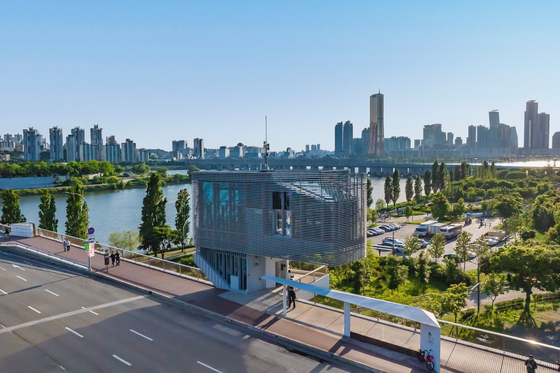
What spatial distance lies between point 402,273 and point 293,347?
53.6ft

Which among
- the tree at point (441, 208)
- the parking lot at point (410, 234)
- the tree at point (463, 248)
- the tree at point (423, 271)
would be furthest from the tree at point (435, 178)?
the tree at point (423, 271)

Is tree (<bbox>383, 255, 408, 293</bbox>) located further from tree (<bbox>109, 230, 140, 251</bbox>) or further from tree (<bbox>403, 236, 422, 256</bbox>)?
tree (<bbox>109, 230, 140, 251</bbox>)

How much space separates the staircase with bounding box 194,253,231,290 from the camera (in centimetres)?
1878

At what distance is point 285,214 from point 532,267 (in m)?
14.3

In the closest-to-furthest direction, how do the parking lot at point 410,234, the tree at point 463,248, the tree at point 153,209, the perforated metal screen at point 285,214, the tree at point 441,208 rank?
the perforated metal screen at point 285,214 < the tree at point 463,248 < the tree at point 153,209 < the parking lot at point 410,234 < the tree at point 441,208

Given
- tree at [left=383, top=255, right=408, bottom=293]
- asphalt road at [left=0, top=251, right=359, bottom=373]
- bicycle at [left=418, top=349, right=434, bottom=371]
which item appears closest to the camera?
bicycle at [left=418, top=349, right=434, bottom=371]

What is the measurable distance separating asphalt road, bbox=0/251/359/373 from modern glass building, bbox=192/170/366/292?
122 inches

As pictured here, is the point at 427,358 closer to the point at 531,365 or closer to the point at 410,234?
the point at 531,365

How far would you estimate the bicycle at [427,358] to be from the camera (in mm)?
11508

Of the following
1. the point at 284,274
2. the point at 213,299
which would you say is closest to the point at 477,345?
the point at 284,274

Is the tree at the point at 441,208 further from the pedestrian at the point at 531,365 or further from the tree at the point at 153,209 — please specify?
the pedestrian at the point at 531,365

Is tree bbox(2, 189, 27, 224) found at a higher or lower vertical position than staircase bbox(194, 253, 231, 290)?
higher

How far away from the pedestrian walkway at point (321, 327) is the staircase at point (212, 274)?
1.07ft

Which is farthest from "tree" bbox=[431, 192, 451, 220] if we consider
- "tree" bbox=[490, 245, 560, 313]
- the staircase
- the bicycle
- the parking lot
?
the bicycle
